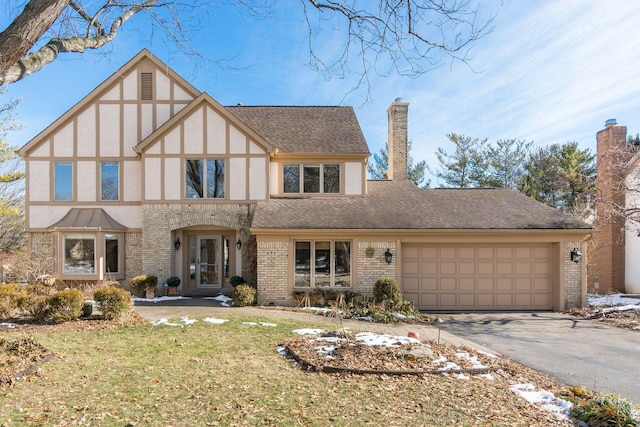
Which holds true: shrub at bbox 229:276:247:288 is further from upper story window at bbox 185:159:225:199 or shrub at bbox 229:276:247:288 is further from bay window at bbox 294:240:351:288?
upper story window at bbox 185:159:225:199

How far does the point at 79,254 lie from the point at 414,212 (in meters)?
13.3

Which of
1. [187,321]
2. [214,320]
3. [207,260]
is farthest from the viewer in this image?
[207,260]

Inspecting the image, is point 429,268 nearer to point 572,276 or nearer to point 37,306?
point 572,276

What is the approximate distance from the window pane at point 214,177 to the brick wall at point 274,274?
3.46 meters

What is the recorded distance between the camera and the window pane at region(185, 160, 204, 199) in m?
15.2

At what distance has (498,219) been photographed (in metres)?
13.8

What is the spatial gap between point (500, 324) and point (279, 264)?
24.1 feet

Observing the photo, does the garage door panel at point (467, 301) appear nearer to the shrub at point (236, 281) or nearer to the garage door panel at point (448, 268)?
the garage door panel at point (448, 268)

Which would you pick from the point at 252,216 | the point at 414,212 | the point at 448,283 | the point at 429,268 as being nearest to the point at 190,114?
the point at 252,216

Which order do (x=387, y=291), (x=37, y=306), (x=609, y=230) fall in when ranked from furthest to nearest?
1. (x=609, y=230)
2. (x=387, y=291)
3. (x=37, y=306)

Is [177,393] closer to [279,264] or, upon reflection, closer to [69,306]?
[69,306]

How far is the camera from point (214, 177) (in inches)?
599

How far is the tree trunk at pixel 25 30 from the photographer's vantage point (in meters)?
4.50

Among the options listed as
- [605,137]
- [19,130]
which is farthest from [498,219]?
[19,130]
